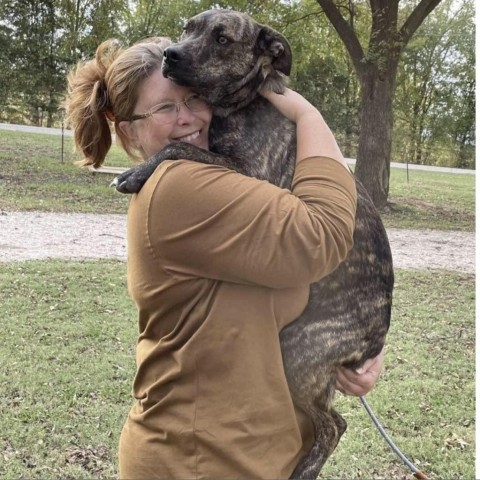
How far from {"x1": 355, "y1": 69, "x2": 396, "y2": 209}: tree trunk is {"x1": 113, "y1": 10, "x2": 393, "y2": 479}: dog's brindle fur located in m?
11.8

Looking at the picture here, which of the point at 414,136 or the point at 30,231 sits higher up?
the point at 414,136

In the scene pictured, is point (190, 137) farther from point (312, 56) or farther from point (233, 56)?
point (312, 56)

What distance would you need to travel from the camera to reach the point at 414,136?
108ft

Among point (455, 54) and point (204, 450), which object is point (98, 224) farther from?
point (455, 54)

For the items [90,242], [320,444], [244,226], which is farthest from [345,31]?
[244,226]

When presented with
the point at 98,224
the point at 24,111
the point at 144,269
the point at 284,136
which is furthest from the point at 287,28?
the point at 144,269

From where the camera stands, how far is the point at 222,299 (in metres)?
1.71

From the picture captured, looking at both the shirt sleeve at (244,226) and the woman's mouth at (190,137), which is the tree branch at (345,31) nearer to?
the woman's mouth at (190,137)

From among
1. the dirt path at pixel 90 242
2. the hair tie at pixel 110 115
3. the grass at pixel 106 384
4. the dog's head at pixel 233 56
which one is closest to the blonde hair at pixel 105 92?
the hair tie at pixel 110 115

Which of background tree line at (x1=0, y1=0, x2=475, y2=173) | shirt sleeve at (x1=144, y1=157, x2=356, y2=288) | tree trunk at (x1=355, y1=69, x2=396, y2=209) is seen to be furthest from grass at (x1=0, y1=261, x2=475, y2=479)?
background tree line at (x1=0, y1=0, x2=475, y2=173)

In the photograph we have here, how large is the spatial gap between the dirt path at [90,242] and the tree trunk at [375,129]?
1974 millimetres

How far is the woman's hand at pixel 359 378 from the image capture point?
2.23m

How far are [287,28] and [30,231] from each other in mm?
8324

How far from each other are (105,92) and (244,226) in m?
0.80
